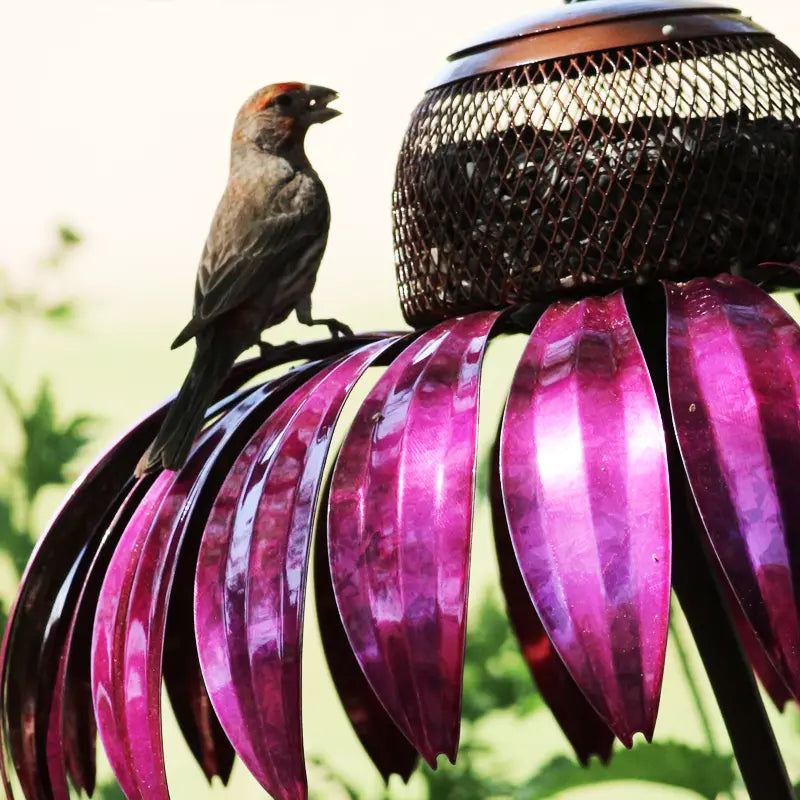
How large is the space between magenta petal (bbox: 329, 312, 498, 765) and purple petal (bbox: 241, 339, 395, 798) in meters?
0.04

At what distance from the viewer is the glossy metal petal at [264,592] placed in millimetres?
667

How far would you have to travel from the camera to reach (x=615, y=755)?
65.0 inches

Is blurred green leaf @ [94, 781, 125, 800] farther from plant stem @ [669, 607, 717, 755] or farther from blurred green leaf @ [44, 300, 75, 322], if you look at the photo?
plant stem @ [669, 607, 717, 755]

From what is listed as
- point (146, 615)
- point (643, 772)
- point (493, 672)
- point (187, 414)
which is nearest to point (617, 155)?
point (187, 414)

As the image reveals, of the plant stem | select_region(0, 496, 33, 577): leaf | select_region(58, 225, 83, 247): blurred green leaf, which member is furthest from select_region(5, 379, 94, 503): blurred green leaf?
the plant stem

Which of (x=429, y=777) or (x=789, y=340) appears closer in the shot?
(x=789, y=340)

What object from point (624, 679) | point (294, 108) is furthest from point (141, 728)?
point (294, 108)

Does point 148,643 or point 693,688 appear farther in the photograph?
point 693,688

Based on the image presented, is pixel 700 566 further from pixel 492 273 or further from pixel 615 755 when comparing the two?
pixel 615 755

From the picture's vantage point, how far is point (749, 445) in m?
0.64

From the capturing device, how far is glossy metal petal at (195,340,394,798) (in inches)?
26.2

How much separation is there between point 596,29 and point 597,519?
1.61ft

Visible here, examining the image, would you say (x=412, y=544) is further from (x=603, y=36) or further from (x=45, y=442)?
(x=45, y=442)

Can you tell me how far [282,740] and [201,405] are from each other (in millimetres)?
433
